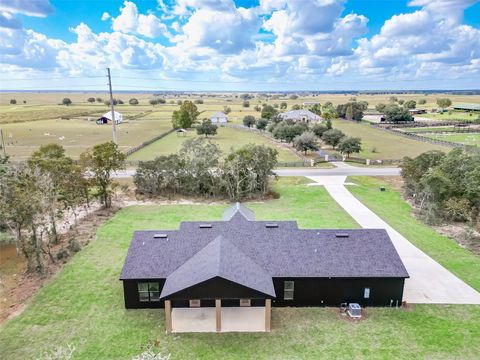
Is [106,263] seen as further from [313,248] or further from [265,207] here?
[265,207]

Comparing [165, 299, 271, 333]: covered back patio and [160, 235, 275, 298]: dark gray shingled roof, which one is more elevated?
[160, 235, 275, 298]: dark gray shingled roof

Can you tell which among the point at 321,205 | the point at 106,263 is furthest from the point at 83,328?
the point at 321,205

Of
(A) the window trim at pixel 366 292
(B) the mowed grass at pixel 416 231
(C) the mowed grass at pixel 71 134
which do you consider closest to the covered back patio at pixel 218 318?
(A) the window trim at pixel 366 292

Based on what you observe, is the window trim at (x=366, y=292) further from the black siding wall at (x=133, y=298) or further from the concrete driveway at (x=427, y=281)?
the black siding wall at (x=133, y=298)

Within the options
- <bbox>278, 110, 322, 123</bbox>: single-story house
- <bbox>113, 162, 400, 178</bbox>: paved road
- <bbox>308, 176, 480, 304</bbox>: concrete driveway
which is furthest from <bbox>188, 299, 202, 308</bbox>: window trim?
<bbox>278, 110, 322, 123</bbox>: single-story house

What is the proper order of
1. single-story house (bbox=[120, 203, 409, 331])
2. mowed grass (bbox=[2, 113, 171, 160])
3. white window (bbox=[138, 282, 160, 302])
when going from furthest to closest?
1. mowed grass (bbox=[2, 113, 171, 160])
2. white window (bbox=[138, 282, 160, 302])
3. single-story house (bbox=[120, 203, 409, 331])

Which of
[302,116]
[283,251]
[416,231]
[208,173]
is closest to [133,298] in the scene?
[283,251]

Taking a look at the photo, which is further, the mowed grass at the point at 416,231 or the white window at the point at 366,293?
the mowed grass at the point at 416,231

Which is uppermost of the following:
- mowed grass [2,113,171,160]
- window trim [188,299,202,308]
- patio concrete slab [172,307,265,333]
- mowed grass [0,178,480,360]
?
mowed grass [2,113,171,160]

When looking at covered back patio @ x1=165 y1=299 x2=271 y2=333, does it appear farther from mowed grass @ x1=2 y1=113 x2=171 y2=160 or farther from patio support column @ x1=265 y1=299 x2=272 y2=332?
mowed grass @ x1=2 y1=113 x2=171 y2=160
